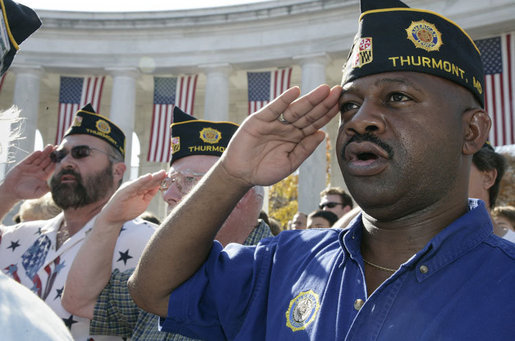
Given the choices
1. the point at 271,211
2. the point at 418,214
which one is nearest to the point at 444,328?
the point at 418,214

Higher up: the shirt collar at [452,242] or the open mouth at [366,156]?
the open mouth at [366,156]

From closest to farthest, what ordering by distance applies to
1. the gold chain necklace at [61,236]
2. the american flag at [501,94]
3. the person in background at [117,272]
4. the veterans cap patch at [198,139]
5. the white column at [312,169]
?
the person in background at [117,272], the veterans cap patch at [198,139], the gold chain necklace at [61,236], the american flag at [501,94], the white column at [312,169]

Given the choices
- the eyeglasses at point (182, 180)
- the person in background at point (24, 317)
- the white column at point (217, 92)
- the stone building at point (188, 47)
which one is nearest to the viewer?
the person in background at point (24, 317)

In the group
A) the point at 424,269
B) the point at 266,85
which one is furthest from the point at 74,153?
the point at 266,85

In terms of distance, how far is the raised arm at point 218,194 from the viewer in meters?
2.35

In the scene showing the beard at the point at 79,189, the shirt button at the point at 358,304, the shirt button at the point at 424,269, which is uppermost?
the beard at the point at 79,189

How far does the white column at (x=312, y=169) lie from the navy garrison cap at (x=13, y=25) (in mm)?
20092

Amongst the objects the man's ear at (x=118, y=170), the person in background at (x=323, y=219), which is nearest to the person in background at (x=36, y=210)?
the man's ear at (x=118, y=170)

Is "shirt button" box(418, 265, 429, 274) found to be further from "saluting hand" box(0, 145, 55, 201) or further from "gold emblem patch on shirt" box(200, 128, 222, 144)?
"saluting hand" box(0, 145, 55, 201)

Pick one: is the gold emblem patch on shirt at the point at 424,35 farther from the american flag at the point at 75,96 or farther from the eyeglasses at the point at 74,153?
the american flag at the point at 75,96

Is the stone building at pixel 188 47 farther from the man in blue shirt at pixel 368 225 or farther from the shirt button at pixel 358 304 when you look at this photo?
the shirt button at pixel 358 304

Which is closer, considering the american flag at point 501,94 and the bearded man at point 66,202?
the bearded man at point 66,202

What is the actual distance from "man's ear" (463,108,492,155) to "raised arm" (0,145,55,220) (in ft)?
14.6

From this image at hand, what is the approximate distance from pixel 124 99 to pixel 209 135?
22.4m
